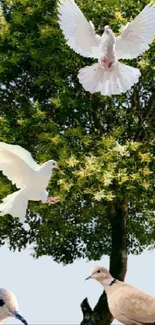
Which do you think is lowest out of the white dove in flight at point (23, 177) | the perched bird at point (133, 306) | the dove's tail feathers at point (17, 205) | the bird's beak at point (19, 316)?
the bird's beak at point (19, 316)

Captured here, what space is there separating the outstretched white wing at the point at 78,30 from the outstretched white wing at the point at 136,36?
390 millimetres

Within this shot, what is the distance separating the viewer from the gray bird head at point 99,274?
35.5 feet

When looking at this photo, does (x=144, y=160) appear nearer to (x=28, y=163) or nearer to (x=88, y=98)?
(x=88, y=98)

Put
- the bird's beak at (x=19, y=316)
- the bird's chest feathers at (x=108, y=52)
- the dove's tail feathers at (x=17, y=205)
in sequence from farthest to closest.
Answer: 1. the bird's chest feathers at (x=108, y=52)
2. the dove's tail feathers at (x=17, y=205)
3. the bird's beak at (x=19, y=316)

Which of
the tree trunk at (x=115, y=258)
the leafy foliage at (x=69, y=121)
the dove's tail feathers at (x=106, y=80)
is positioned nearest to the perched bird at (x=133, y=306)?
the dove's tail feathers at (x=106, y=80)

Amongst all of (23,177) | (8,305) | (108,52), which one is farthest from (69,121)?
(8,305)

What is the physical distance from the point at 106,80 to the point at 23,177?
315cm

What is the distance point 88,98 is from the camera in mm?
16719

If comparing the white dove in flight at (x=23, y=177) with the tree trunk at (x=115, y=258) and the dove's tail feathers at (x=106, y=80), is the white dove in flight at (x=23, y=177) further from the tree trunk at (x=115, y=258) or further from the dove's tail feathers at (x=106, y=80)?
the tree trunk at (x=115, y=258)

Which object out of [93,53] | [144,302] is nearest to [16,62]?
[93,53]

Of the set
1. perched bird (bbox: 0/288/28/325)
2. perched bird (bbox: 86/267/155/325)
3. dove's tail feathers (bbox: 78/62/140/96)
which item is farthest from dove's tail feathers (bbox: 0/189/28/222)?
dove's tail feathers (bbox: 78/62/140/96)

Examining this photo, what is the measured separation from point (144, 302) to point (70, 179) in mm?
5356

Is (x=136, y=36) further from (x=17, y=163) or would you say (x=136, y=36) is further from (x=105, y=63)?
(x=17, y=163)

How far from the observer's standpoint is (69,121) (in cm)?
1664
